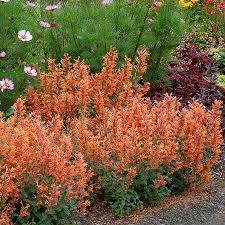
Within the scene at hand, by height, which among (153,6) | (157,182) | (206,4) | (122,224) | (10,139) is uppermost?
(206,4)

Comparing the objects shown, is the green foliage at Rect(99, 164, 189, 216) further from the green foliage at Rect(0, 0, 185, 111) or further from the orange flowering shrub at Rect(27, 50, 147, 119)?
the green foliage at Rect(0, 0, 185, 111)

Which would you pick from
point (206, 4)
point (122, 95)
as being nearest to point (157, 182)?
point (122, 95)

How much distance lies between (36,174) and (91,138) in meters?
0.61

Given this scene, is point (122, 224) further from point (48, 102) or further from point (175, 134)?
point (48, 102)

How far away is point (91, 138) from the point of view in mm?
4621

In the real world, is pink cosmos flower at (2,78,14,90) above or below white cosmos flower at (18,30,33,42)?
below

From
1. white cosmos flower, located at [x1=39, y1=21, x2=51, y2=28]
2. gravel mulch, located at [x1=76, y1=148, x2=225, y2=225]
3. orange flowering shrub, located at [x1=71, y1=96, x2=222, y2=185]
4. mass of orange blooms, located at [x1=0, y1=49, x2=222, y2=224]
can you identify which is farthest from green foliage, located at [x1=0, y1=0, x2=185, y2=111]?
gravel mulch, located at [x1=76, y1=148, x2=225, y2=225]

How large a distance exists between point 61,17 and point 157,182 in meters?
2.77

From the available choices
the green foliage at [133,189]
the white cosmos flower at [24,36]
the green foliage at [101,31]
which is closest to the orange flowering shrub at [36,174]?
the green foliage at [133,189]

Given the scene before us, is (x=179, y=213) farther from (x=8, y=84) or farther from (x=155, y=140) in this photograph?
(x=8, y=84)

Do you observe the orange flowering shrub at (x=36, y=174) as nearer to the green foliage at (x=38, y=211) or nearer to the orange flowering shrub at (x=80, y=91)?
the green foliage at (x=38, y=211)

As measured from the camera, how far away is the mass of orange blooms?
416cm

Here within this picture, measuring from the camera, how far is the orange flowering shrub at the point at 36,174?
13.3ft

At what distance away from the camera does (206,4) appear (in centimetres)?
998
